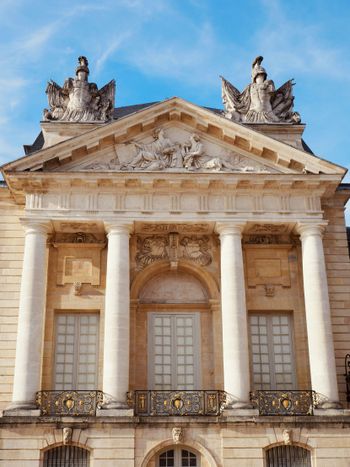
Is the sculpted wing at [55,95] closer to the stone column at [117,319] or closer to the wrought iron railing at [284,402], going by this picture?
the stone column at [117,319]

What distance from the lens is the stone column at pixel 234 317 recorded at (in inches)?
752

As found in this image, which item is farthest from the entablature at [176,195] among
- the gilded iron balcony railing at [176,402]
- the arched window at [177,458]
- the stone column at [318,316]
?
the arched window at [177,458]

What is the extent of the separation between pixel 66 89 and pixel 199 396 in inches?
448

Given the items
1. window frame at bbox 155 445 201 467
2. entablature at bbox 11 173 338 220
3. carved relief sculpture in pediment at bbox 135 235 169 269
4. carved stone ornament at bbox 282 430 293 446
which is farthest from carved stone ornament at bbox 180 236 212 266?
carved stone ornament at bbox 282 430 293 446

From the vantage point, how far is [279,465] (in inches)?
738

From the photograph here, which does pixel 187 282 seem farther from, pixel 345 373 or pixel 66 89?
pixel 66 89

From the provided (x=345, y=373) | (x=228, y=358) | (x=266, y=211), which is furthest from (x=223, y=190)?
(x=345, y=373)

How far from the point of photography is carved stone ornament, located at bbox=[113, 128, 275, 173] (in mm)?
21452

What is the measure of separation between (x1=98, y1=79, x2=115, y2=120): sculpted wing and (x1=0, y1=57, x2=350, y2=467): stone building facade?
0.31m

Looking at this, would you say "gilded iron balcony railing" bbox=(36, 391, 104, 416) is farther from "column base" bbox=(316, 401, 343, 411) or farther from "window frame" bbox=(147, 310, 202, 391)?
"column base" bbox=(316, 401, 343, 411)

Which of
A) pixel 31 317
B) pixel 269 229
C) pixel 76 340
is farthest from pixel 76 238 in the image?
pixel 269 229

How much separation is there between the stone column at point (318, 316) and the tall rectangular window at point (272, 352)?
1.63 m

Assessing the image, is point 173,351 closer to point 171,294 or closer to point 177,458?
point 171,294

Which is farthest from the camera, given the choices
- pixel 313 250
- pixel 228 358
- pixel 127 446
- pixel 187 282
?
pixel 187 282
